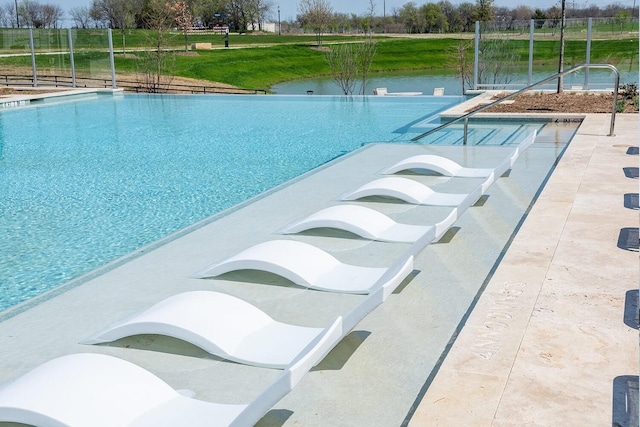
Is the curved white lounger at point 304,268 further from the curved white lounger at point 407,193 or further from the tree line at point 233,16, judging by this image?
the tree line at point 233,16

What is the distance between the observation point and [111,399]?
352 centimetres

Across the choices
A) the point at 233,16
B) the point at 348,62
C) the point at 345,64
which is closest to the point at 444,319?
the point at 348,62

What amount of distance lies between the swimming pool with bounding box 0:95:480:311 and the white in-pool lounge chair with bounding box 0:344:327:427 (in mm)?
2585

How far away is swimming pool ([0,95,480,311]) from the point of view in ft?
24.6

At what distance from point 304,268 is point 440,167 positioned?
13.4 feet

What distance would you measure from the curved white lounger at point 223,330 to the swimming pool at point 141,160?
1.96 m

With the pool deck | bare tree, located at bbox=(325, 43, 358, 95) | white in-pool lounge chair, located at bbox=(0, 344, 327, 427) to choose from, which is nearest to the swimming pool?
A: the pool deck

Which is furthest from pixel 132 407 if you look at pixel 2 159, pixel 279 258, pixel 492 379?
pixel 2 159

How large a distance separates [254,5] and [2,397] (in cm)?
8884

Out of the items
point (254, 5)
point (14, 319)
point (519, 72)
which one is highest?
point (254, 5)

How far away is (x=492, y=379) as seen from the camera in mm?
3885

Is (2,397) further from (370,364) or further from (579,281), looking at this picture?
(579,281)

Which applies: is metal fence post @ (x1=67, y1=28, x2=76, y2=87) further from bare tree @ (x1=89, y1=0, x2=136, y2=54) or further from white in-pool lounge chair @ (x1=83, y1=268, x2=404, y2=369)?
bare tree @ (x1=89, y1=0, x2=136, y2=54)

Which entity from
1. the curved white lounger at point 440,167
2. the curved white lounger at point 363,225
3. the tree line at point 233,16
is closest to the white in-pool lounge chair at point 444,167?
the curved white lounger at point 440,167
